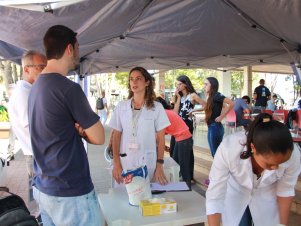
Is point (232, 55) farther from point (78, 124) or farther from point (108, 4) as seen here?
point (78, 124)

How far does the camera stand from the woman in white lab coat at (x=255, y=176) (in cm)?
118

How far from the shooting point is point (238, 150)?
1.37 metres

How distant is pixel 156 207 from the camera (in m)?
1.62

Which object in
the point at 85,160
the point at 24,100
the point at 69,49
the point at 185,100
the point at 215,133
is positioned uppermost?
the point at 69,49

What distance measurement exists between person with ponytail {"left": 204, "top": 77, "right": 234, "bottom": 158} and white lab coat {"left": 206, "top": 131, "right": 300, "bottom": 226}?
2.89 m

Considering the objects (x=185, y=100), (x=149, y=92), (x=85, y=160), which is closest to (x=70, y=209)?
(x=85, y=160)

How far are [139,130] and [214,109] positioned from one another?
93.0 inches

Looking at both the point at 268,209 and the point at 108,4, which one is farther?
the point at 108,4

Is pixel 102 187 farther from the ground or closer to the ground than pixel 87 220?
closer to the ground

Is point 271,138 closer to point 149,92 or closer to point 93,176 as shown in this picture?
point 149,92

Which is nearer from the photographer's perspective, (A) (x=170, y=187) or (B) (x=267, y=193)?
(B) (x=267, y=193)

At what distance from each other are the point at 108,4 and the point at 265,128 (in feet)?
6.06

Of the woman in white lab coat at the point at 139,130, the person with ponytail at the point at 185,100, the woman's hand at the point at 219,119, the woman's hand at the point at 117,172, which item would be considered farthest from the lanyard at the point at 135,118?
the woman's hand at the point at 219,119

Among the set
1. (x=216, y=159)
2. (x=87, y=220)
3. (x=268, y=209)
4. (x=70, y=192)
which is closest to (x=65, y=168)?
(x=70, y=192)
